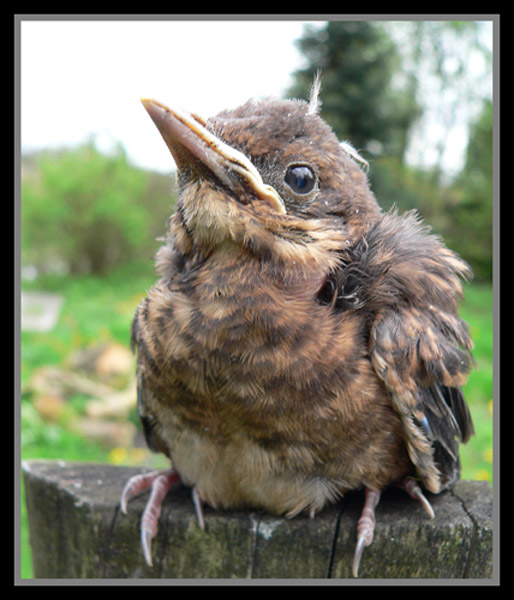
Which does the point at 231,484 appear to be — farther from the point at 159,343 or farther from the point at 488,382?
the point at 488,382

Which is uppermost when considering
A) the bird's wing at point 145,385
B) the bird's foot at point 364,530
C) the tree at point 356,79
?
the tree at point 356,79

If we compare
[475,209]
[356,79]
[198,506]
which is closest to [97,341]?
[356,79]

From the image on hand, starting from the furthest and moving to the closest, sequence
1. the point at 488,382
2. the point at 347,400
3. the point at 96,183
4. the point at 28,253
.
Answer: the point at 96,183 < the point at 28,253 < the point at 488,382 < the point at 347,400

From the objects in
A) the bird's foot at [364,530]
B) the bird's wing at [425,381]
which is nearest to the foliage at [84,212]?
the bird's wing at [425,381]

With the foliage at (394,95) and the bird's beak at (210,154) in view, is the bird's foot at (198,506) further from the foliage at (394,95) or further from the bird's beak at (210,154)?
the foliage at (394,95)

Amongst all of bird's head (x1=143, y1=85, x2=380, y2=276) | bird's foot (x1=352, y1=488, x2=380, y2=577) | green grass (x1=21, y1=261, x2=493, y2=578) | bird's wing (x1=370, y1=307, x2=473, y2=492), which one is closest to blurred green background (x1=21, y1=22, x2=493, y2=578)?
green grass (x1=21, y1=261, x2=493, y2=578)


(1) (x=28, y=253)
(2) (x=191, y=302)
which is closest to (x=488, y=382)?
(2) (x=191, y=302)
